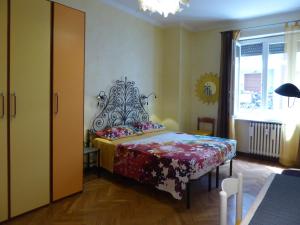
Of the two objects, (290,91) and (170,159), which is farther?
(170,159)

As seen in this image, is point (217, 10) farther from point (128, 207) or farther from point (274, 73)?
point (128, 207)

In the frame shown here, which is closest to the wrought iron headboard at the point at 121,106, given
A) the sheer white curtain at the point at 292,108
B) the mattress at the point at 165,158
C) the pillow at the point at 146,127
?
the pillow at the point at 146,127

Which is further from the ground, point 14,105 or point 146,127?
point 14,105

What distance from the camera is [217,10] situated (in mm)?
4258

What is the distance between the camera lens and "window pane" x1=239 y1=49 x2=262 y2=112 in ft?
15.8

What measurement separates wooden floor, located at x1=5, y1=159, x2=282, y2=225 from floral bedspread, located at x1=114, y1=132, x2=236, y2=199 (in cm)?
20

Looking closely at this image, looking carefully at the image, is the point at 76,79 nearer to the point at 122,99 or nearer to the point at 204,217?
the point at 122,99

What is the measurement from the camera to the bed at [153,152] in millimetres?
2654

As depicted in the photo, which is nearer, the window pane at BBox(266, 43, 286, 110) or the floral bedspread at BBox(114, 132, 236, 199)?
the floral bedspread at BBox(114, 132, 236, 199)

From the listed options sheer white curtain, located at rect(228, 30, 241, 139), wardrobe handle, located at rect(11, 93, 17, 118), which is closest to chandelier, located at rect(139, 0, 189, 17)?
wardrobe handle, located at rect(11, 93, 17, 118)

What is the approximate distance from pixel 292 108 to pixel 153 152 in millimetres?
2779

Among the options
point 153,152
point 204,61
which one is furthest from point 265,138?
point 153,152

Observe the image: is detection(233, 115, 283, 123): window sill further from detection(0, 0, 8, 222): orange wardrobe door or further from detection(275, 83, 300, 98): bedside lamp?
detection(0, 0, 8, 222): orange wardrobe door

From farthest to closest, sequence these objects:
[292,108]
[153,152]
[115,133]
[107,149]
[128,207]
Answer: [292,108] < [115,133] < [107,149] < [153,152] < [128,207]
